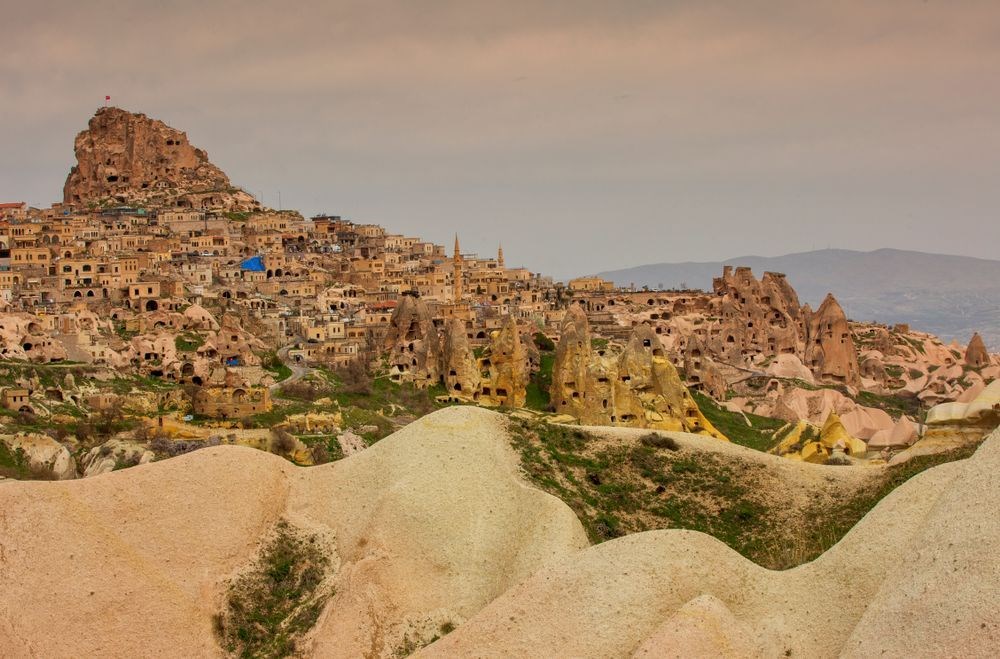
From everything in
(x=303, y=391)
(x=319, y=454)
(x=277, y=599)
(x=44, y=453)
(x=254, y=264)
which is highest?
(x=254, y=264)

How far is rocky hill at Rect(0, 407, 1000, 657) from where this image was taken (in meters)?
25.2

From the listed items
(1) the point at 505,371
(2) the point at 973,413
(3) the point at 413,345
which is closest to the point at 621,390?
(1) the point at 505,371

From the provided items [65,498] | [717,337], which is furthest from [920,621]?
[717,337]

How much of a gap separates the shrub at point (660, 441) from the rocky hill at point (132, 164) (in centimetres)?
10591

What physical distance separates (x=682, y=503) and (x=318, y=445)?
19541mm

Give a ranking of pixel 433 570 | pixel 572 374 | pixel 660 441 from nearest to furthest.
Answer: pixel 433 570 < pixel 660 441 < pixel 572 374

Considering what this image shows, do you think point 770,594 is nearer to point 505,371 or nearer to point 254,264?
point 505,371

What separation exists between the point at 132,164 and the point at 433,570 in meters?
125

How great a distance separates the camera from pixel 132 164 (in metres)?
149

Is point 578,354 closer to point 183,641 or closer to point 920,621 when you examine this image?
point 183,641

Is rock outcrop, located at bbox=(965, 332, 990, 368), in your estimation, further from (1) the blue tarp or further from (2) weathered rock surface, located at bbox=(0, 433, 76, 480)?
(2) weathered rock surface, located at bbox=(0, 433, 76, 480)

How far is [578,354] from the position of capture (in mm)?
68250

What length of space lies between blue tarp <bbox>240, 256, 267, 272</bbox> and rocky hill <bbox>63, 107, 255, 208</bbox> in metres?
34.5

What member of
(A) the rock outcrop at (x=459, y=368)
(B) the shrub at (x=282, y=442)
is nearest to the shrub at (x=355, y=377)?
(A) the rock outcrop at (x=459, y=368)
